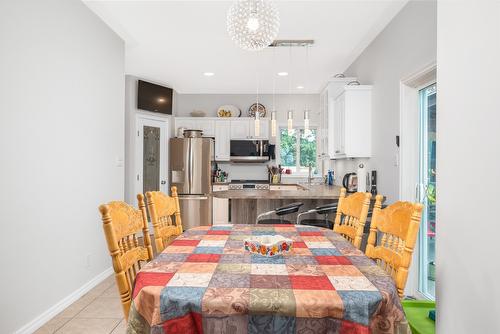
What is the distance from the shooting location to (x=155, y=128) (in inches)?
237

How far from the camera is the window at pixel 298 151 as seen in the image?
683 centimetres

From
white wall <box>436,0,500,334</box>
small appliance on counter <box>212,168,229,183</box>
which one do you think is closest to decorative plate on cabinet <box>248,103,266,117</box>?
small appliance on counter <box>212,168,229,183</box>

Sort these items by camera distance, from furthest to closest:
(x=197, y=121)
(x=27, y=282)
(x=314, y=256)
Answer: (x=197, y=121)
(x=27, y=282)
(x=314, y=256)

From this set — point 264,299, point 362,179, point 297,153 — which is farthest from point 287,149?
point 264,299

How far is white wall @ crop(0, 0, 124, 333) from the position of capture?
2.17 m

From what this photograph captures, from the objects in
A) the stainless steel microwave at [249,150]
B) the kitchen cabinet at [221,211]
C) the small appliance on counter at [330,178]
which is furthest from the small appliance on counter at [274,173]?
the kitchen cabinet at [221,211]

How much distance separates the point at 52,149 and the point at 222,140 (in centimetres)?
408

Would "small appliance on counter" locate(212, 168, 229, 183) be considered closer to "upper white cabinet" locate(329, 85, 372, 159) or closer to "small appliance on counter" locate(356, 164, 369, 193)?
"upper white cabinet" locate(329, 85, 372, 159)

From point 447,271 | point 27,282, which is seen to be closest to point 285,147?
point 27,282

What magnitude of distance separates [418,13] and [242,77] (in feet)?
10.5

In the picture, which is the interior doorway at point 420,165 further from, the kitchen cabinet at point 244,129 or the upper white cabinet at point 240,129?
the upper white cabinet at point 240,129

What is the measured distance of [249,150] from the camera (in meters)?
6.43

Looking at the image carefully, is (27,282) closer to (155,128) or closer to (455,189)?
(455,189)

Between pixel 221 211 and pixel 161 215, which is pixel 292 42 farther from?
pixel 161 215
